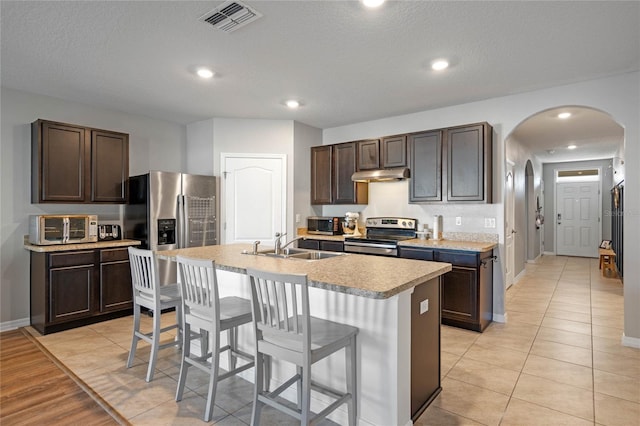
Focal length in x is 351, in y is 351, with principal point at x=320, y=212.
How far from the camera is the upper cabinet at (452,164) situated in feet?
12.9

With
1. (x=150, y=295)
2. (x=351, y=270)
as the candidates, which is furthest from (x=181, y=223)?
(x=351, y=270)

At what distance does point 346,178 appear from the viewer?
5.14 metres

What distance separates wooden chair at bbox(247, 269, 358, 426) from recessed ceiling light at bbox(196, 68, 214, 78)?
227 cm

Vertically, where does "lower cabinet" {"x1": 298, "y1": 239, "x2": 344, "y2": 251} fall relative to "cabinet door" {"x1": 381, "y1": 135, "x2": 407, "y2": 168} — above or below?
below

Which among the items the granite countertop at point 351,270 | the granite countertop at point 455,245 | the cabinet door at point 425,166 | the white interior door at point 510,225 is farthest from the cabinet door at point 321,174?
the white interior door at point 510,225

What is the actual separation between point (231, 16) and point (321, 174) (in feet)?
10.5

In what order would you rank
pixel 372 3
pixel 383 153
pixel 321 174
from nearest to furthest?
pixel 372 3, pixel 383 153, pixel 321 174

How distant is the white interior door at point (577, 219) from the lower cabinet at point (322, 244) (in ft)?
25.0

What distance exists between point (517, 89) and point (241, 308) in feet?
11.8

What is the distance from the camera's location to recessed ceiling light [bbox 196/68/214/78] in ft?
10.7

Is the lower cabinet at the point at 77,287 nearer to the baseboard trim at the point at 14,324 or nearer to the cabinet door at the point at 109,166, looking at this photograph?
the baseboard trim at the point at 14,324

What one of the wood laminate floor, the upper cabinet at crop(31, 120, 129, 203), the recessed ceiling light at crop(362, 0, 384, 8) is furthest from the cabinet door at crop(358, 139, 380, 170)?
the wood laminate floor

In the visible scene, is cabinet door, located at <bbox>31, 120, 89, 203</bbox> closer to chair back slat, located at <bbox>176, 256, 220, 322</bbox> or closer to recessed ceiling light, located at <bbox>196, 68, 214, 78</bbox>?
recessed ceiling light, located at <bbox>196, 68, 214, 78</bbox>

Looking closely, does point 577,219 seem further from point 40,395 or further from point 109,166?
point 40,395
